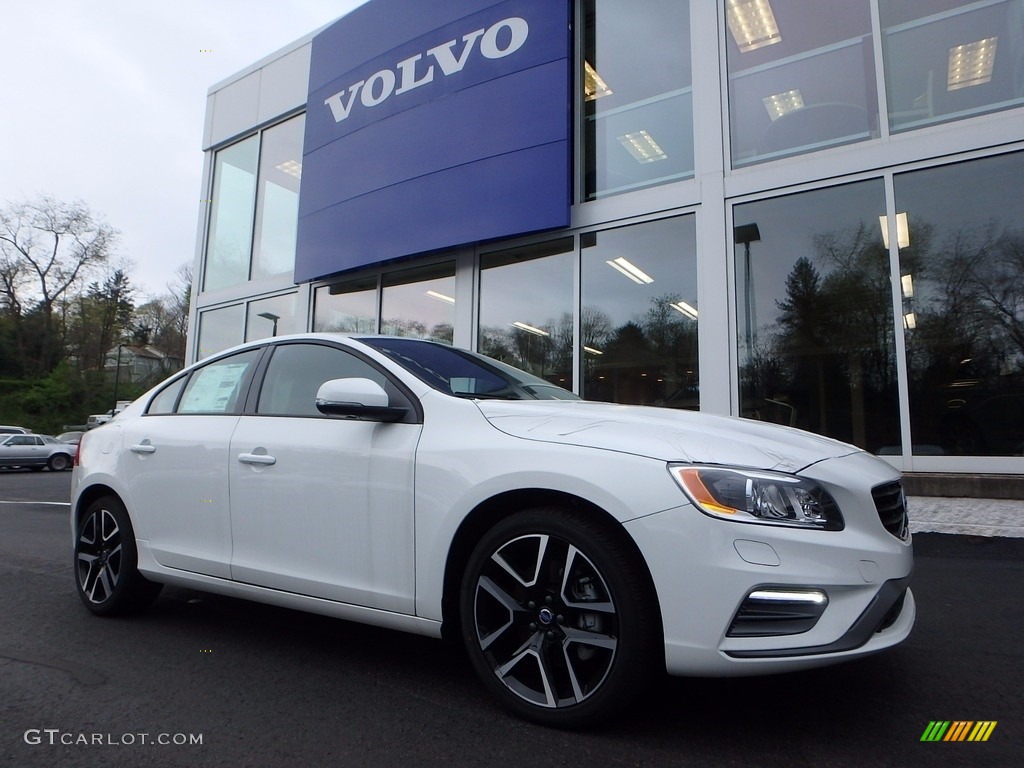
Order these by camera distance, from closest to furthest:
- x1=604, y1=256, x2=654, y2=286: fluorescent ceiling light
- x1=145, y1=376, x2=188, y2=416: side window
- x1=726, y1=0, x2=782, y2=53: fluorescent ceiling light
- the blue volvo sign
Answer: x1=145, y1=376, x2=188, y2=416: side window
x1=726, y1=0, x2=782, y2=53: fluorescent ceiling light
x1=604, y1=256, x2=654, y2=286: fluorescent ceiling light
the blue volvo sign

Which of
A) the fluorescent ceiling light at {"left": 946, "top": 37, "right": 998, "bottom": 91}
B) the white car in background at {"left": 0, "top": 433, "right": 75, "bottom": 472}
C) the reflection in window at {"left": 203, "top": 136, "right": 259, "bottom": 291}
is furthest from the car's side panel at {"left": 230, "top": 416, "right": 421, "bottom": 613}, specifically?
the white car in background at {"left": 0, "top": 433, "right": 75, "bottom": 472}

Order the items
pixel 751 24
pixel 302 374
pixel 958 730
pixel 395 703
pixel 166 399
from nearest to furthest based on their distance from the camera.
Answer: pixel 958 730 → pixel 395 703 → pixel 302 374 → pixel 166 399 → pixel 751 24

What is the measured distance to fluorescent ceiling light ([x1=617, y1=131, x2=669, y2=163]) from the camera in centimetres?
927

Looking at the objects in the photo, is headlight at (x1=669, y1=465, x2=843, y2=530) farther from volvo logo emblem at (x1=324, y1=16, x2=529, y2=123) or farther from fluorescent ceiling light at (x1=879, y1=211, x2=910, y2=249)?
volvo logo emblem at (x1=324, y1=16, x2=529, y2=123)

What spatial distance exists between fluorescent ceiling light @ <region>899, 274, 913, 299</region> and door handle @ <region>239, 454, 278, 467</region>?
7122mm

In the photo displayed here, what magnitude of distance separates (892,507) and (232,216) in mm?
15324

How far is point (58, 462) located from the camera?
23797 mm

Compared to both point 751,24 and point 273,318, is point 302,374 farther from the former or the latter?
point 273,318

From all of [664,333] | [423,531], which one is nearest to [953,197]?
[664,333]

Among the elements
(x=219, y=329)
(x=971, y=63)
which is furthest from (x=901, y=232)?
(x=219, y=329)

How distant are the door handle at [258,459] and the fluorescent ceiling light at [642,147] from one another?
761cm

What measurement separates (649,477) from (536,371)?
7.75 m

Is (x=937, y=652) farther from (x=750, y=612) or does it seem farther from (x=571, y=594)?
(x=571, y=594)

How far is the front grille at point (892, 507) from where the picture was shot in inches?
92.2
